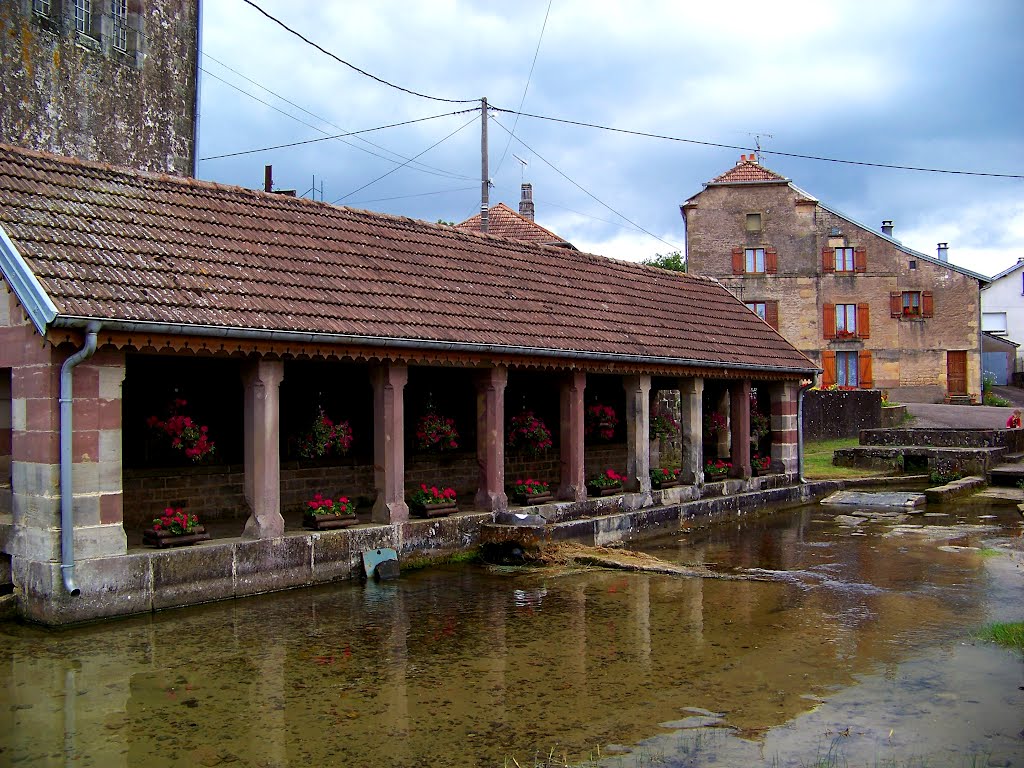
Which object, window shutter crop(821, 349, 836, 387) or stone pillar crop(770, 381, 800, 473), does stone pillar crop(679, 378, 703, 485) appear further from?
window shutter crop(821, 349, 836, 387)

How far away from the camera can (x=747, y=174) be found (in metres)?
38.6

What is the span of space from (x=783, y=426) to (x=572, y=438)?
6989 millimetres

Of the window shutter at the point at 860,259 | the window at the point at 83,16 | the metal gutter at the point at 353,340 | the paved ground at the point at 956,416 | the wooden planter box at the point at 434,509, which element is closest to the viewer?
the metal gutter at the point at 353,340

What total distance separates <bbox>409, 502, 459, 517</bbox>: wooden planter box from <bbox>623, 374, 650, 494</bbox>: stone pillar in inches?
152

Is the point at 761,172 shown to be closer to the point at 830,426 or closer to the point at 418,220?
the point at 830,426

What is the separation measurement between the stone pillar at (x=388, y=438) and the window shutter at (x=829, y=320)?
3054 cm

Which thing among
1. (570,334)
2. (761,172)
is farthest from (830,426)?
(570,334)

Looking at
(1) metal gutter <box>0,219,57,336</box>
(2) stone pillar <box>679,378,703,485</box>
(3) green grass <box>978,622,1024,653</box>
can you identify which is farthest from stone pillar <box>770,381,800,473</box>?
(1) metal gutter <box>0,219,57,336</box>

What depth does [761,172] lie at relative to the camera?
3850 cm

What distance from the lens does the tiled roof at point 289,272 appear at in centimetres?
841

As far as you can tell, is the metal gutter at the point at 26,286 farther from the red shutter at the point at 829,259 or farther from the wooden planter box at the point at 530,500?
the red shutter at the point at 829,259

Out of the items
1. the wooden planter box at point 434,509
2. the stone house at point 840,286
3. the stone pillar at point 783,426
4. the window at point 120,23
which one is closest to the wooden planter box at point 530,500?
the wooden planter box at point 434,509

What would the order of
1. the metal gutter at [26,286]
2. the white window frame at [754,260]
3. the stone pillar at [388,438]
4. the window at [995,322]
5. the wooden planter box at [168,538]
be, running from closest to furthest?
the metal gutter at [26,286] → the wooden planter box at [168,538] → the stone pillar at [388,438] → the white window frame at [754,260] → the window at [995,322]

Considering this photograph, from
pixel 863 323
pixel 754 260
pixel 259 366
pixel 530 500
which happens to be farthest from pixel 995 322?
pixel 259 366
